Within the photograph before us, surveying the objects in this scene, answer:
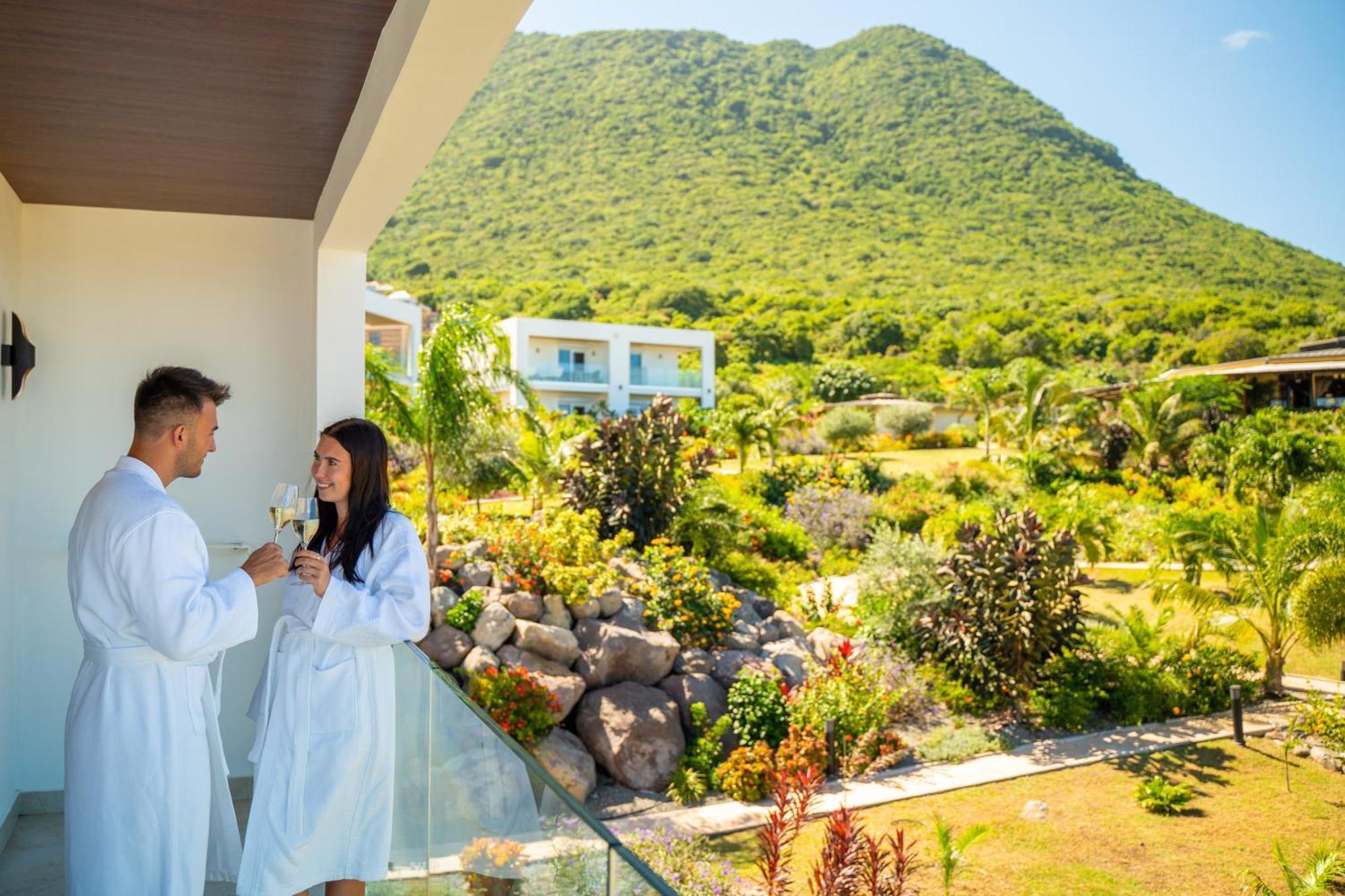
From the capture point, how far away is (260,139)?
374 cm

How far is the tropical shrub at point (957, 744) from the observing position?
364 inches

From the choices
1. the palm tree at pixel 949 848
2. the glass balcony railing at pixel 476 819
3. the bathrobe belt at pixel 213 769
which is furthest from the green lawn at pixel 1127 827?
the bathrobe belt at pixel 213 769

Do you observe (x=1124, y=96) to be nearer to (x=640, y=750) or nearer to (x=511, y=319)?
(x=511, y=319)

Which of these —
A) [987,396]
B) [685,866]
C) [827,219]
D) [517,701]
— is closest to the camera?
[685,866]

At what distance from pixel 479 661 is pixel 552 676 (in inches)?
25.9

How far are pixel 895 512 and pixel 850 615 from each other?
6.28 m

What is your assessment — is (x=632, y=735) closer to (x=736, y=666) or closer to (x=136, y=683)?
(x=736, y=666)

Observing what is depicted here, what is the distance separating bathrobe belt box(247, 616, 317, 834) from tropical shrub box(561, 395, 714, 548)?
29.6 feet

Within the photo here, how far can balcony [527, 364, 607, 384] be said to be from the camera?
37.8 meters

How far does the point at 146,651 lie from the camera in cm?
246

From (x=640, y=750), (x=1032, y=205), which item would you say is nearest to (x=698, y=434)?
(x=640, y=750)

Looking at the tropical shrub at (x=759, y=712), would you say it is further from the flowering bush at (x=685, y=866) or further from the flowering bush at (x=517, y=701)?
the flowering bush at (x=685, y=866)

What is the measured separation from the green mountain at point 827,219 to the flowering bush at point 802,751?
138 feet

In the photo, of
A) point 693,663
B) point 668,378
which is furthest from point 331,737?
point 668,378
